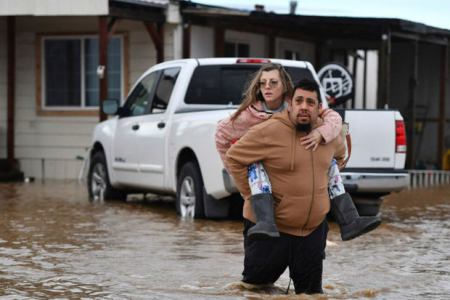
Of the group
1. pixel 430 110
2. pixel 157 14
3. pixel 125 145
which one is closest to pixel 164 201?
pixel 125 145

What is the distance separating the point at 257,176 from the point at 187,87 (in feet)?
19.3

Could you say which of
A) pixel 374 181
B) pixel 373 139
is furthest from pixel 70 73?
pixel 374 181

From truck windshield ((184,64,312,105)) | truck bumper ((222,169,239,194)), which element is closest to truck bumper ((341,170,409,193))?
truck bumper ((222,169,239,194))

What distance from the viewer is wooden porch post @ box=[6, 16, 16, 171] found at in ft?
61.9

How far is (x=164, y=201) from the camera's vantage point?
47.0 feet

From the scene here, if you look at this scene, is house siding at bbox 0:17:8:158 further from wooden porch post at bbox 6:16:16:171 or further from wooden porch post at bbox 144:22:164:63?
wooden porch post at bbox 144:22:164:63

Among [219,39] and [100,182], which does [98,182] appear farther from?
[219,39]

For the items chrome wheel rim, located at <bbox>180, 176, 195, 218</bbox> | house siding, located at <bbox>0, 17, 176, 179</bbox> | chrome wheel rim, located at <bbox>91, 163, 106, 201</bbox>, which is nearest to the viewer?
chrome wheel rim, located at <bbox>180, 176, 195, 218</bbox>

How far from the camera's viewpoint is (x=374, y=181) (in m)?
10.9

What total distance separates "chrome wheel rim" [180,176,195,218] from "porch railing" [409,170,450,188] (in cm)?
913

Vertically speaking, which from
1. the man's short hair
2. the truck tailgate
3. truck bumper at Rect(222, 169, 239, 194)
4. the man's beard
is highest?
the man's short hair

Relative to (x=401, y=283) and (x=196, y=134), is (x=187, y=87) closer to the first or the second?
(x=196, y=134)

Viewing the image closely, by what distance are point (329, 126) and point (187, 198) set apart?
18.4 feet

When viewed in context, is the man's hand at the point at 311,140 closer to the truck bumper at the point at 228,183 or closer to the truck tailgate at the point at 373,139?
the truck bumper at the point at 228,183
